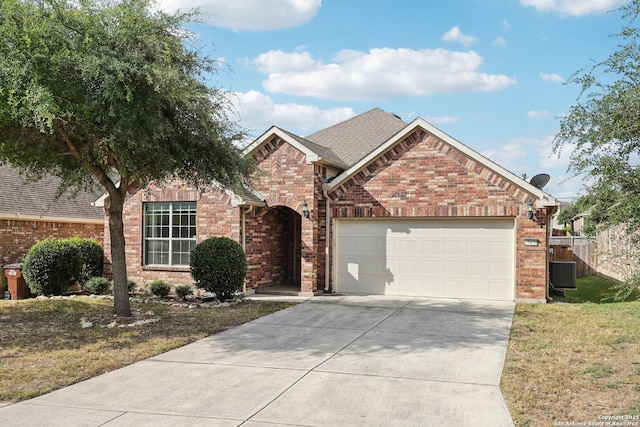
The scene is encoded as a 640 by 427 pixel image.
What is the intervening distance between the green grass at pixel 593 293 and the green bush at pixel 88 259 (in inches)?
536

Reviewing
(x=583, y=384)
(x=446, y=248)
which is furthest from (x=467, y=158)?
(x=583, y=384)

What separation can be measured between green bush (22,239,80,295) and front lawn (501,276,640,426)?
40.0 feet

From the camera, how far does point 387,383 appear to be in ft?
23.5

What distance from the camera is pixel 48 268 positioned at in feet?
51.0

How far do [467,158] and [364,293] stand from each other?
4.75m

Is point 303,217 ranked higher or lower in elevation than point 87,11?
lower

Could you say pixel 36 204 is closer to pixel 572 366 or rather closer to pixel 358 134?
pixel 358 134

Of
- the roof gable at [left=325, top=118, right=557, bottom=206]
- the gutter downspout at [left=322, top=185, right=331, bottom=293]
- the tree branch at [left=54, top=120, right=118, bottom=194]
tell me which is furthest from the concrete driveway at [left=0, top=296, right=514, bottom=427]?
the gutter downspout at [left=322, top=185, right=331, bottom=293]

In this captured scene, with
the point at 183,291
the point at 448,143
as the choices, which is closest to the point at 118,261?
the point at 183,291

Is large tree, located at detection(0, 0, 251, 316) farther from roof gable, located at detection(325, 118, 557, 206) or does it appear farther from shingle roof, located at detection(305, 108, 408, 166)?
shingle roof, located at detection(305, 108, 408, 166)

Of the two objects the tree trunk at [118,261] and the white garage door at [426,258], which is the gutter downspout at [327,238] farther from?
the tree trunk at [118,261]

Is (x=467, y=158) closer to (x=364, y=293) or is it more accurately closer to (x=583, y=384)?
(x=364, y=293)

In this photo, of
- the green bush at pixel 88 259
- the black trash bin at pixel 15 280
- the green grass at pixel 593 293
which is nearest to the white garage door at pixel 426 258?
the green grass at pixel 593 293

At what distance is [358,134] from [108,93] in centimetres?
1271
